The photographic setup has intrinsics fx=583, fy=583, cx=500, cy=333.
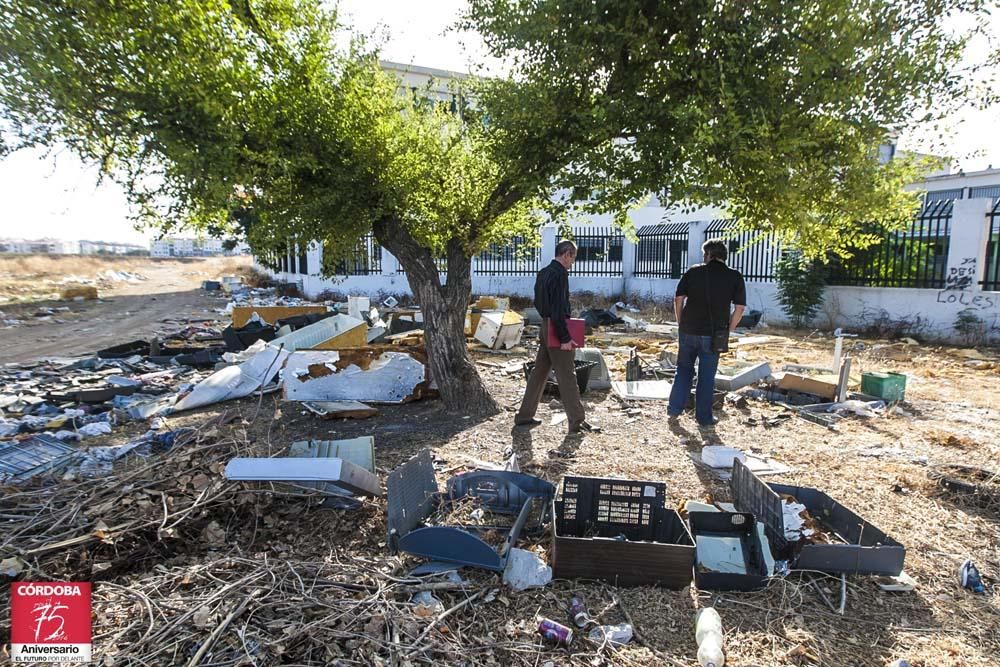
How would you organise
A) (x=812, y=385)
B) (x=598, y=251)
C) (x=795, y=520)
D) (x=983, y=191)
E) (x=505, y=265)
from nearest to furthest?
(x=795, y=520) → (x=812, y=385) → (x=598, y=251) → (x=505, y=265) → (x=983, y=191)

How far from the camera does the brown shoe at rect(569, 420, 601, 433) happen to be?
5398mm

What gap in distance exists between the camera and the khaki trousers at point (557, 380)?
17.1ft

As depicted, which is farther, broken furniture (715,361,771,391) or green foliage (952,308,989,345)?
green foliage (952,308,989,345)

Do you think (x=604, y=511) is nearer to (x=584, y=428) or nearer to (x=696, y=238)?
(x=584, y=428)

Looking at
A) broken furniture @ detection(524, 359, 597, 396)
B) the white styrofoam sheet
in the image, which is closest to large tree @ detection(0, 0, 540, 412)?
broken furniture @ detection(524, 359, 597, 396)

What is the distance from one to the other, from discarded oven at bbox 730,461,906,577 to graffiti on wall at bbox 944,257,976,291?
32.6 feet

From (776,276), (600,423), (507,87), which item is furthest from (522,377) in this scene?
(776,276)

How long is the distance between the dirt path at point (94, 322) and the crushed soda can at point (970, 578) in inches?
472

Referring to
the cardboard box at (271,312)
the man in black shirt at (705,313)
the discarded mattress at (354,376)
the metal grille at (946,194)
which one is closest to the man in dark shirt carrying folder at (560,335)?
the man in black shirt at (705,313)

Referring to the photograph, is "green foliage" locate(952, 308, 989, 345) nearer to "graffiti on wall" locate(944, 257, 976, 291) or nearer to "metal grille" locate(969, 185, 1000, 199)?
"graffiti on wall" locate(944, 257, 976, 291)

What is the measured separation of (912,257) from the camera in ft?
38.4

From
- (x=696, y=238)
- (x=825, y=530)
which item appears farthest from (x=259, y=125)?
(x=696, y=238)

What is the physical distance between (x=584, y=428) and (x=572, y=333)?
3.08 feet

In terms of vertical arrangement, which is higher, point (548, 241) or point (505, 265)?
point (548, 241)
